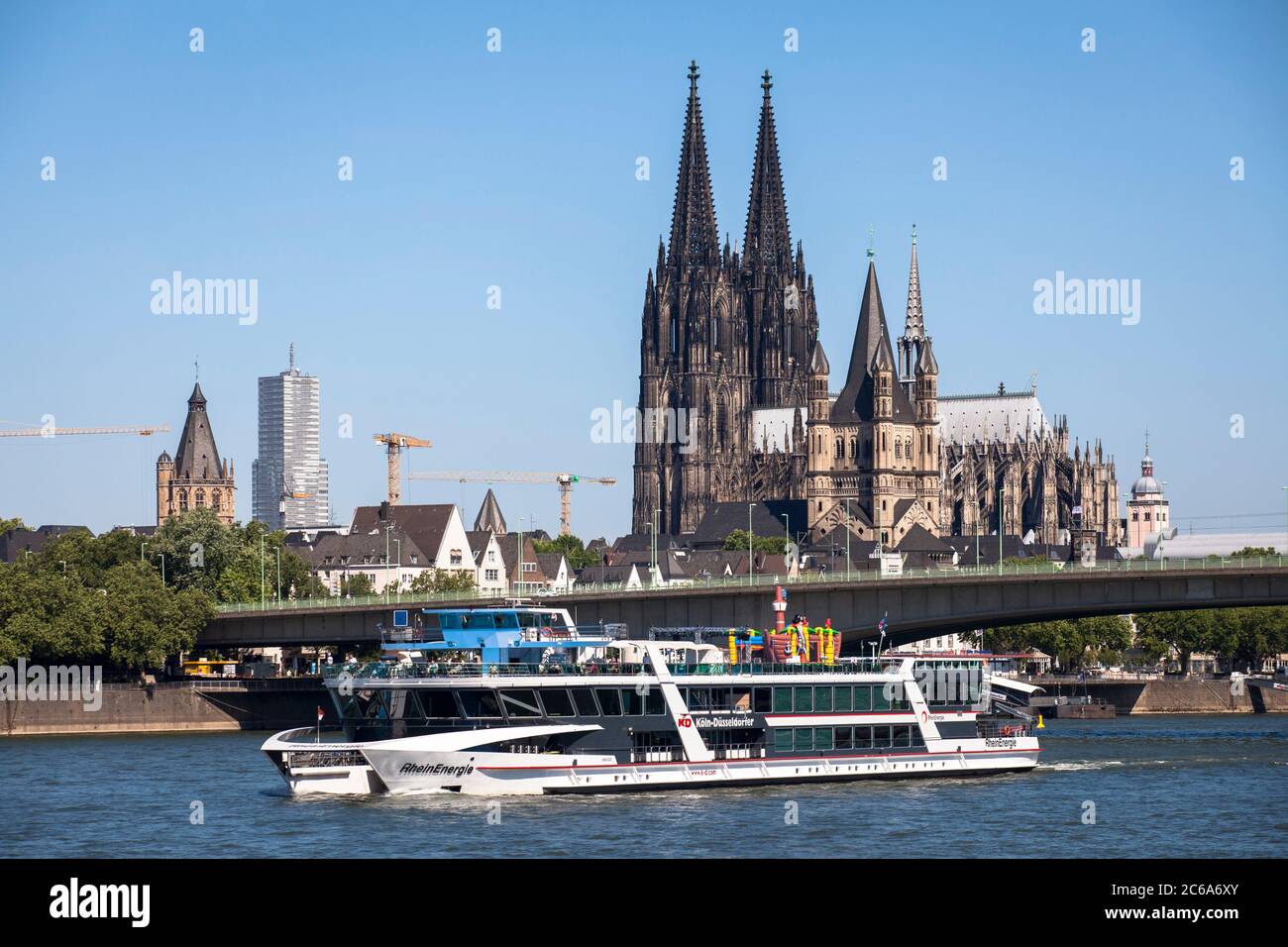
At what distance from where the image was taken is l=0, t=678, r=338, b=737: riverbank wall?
93062mm

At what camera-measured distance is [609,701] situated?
5991 cm

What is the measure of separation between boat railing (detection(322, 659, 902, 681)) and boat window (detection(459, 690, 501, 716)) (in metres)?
0.56

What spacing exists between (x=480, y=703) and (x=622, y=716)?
4.29m

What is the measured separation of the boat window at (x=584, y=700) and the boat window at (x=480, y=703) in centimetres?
234

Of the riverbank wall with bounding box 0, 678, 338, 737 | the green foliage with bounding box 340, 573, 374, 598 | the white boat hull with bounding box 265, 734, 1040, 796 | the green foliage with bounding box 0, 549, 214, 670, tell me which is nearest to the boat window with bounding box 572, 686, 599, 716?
the white boat hull with bounding box 265, 734, 1040, 796

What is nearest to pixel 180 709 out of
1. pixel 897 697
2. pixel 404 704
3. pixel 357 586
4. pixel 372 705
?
pixel 372 705

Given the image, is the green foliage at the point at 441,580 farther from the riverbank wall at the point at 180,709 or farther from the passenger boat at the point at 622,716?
the passenger boat at the point at 622,716

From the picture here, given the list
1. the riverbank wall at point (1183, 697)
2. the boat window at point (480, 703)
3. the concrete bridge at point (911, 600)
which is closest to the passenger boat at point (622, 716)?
the boat window at point (480, 703)

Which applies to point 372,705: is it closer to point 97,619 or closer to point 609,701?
point 609,701

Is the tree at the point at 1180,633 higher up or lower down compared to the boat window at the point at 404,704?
lower down

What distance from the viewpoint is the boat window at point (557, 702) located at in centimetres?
5906

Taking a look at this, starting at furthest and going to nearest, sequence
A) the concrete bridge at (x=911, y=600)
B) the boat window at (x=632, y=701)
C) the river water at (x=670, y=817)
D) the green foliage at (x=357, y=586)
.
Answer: the green foliage at (x=357, y=586)
the concrete bridge at (x=911, y=600)
the boat window at (x=632, y=701)
the river water at (x=670, y=817)

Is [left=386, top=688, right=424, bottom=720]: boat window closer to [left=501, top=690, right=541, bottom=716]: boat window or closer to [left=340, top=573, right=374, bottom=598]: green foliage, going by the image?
[left=501, top=690, right=541, bottom=716]: boat window
